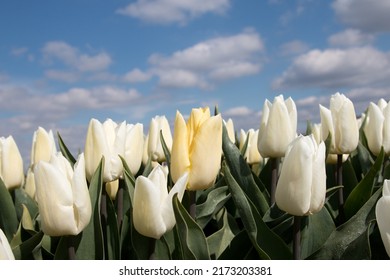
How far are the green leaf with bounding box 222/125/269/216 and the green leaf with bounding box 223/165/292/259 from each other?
0.42 metres

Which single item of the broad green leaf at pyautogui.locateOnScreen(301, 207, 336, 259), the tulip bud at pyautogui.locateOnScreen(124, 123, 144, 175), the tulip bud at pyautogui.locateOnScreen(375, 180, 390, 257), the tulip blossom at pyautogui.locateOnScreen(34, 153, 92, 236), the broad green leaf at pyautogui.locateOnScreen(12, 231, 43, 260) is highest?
the tulip bud at pyautogui.locateOnScreen(124, 123, 144, 175)

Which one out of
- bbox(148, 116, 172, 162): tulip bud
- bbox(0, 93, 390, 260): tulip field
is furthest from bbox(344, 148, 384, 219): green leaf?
bbox(148, 116, 172, 162): tulip bud

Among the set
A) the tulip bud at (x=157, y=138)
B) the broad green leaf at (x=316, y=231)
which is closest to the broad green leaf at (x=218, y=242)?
the broad green leaf at (x=316, y=231)

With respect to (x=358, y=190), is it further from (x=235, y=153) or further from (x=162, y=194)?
(x=162, y=194)

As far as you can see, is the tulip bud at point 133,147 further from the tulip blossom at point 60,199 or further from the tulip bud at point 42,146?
the tulip blossom at point 60,199

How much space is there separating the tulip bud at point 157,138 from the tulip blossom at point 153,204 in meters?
1.60

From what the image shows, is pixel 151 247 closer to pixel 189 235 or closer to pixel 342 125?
pixel 189 235

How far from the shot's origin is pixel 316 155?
1954 mm

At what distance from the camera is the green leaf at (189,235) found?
66.7 inches

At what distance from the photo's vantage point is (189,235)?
1787 mm

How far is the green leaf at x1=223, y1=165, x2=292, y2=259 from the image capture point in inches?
76.1

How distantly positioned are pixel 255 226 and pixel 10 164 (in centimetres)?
163

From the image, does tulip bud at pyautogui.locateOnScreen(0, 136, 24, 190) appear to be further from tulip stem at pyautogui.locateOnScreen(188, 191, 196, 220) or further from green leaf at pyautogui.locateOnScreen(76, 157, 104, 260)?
tulip stem at pyautogui.locateOnScreen(188, 191, 196, 220)
